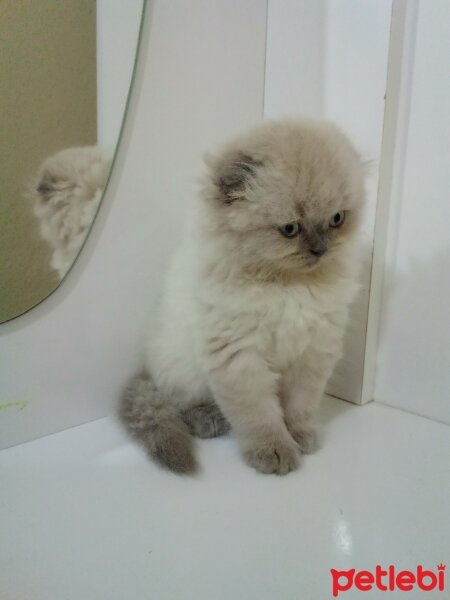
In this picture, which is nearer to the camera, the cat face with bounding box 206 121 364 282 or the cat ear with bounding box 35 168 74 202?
the cat face with bounding box 206 121 364 282

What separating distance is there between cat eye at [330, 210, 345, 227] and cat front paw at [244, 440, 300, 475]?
1.15 feet

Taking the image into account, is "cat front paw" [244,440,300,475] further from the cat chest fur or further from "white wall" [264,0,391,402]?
"white wall" [264,0,391,402]

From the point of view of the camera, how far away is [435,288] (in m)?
0.89

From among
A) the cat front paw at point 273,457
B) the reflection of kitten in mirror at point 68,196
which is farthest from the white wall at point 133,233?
the cat front paw at point 273,457

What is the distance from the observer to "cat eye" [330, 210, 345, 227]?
2.39ft

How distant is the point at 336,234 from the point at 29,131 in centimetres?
51

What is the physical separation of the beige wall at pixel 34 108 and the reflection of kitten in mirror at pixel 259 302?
0.25m

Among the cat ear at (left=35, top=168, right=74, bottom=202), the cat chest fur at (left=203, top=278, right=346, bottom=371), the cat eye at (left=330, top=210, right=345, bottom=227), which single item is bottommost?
the cat chest fur at (left=203, top=278, right=346, bottom=371)

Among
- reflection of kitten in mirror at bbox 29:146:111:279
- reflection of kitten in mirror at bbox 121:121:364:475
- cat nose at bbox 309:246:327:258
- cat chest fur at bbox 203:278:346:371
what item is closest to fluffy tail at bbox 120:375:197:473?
reflection of kitten in mirror at bbox 121:121:364:475

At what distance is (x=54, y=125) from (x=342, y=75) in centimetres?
54

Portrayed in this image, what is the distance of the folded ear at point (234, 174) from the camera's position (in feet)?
2.29

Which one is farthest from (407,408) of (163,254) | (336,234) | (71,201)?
(71,201)

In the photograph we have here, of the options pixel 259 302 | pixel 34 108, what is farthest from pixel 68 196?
pixel 259 302

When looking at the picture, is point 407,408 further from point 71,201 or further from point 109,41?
point 109,41
